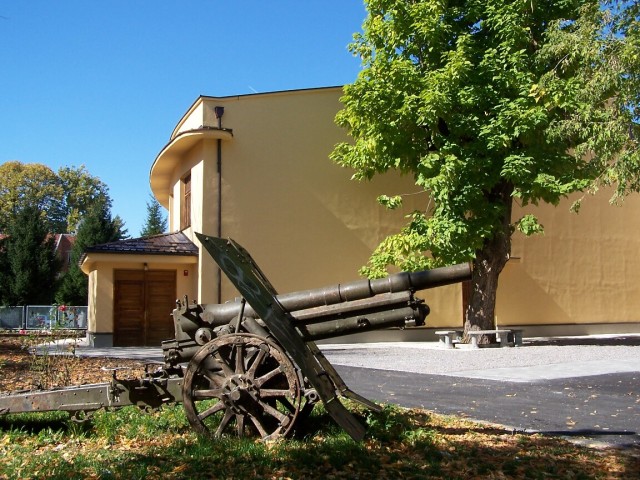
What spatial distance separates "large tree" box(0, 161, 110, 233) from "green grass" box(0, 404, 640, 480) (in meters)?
54.5

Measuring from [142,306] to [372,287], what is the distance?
16305mm

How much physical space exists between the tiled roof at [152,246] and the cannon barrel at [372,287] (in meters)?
14.6

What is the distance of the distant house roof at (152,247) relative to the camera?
20.1 metres

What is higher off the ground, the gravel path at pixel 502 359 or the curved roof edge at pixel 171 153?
the curved roof edge at pixel 171 153

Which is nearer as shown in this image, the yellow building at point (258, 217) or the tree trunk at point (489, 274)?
the tree trunk at point (489, 274)

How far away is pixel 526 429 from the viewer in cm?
715

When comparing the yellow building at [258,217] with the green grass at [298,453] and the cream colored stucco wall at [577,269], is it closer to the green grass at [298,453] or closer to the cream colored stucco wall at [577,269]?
the cream colored stucco wall at [577,269]

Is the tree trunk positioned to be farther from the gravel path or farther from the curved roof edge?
the curved roof edge

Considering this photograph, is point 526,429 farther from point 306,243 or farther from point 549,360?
point 306,243

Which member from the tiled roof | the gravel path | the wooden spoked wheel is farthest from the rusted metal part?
the tiled roof

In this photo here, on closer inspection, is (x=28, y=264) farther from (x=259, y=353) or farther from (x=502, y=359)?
(x=259, y=353)

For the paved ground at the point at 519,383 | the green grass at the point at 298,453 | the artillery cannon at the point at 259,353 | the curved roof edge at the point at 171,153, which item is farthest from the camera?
the curved roof edge at the point at 171,153

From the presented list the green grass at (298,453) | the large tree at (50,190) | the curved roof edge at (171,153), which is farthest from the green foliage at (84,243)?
the green grass at (298,453)

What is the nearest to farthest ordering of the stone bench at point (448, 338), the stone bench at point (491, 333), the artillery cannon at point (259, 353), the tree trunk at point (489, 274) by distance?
1. the artillery cannon at point (259, 353)
2. the stone bench at point (491, 333)
3. the tree trunk at point (489, 274)
4. the stone bench at point (448, 338)
